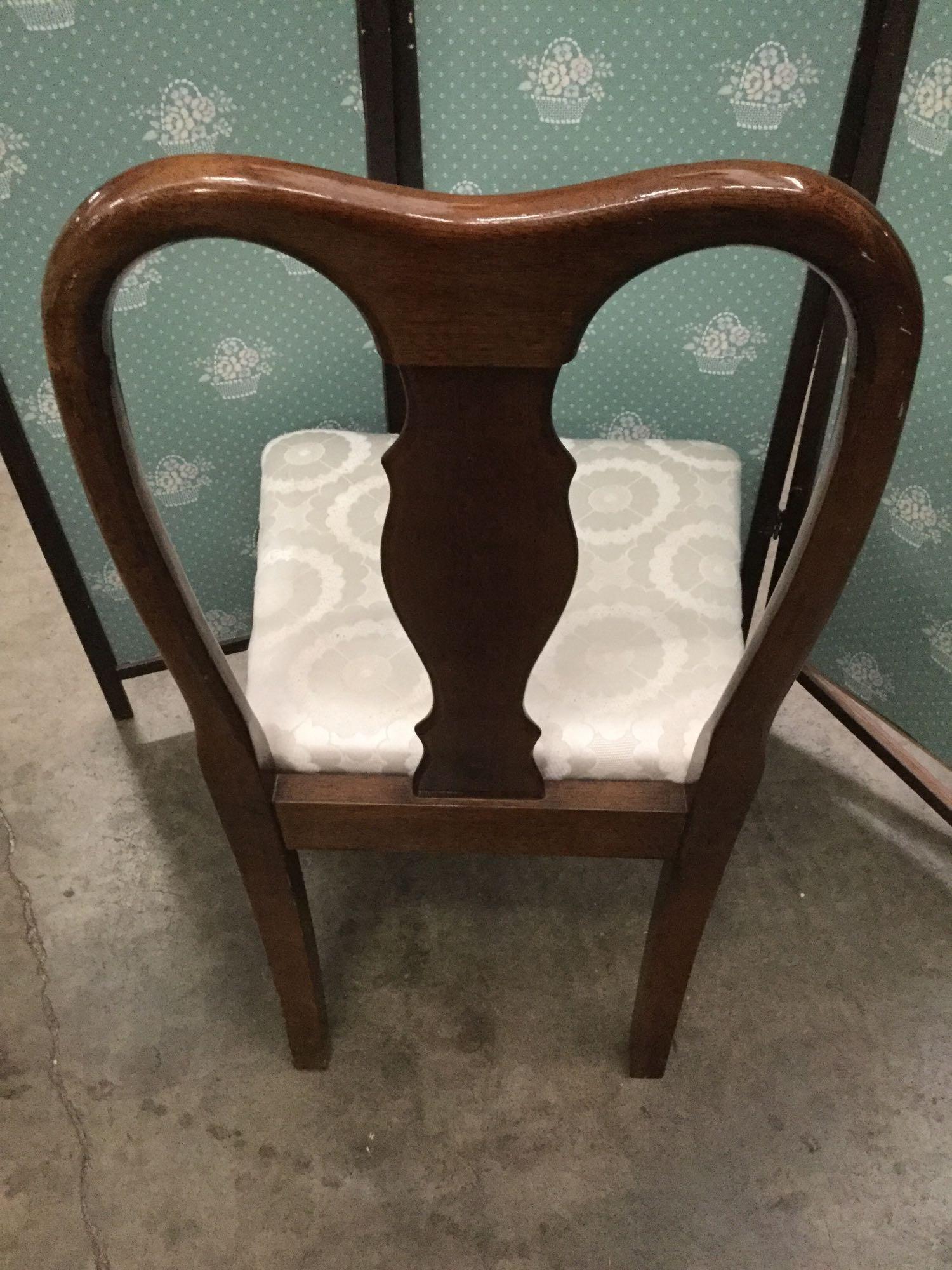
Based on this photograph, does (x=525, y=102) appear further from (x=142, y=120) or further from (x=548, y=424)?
(x=548, y=424)

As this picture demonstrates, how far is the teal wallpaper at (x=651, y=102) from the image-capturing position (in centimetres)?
88

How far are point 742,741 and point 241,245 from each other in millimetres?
739

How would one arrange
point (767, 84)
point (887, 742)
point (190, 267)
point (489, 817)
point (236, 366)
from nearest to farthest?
1. point (489, 817)
2. point (767, 84)
3. point (190, 267)
4. point (236, 366)
5. point (887, 742)

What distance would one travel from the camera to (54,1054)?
3.68 feet

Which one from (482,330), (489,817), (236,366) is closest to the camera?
(482,330)

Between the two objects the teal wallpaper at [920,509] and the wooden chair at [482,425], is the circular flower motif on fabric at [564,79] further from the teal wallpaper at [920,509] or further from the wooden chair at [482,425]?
the wooden chair at [482,425]

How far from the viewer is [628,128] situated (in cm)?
94

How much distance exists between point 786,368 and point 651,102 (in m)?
0.33

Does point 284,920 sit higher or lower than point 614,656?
lower

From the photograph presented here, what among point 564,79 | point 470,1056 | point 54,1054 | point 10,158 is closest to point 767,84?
point 564,79

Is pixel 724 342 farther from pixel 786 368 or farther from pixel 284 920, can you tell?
pixel 284 920

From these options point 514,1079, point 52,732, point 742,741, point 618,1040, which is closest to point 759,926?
point 618,1040

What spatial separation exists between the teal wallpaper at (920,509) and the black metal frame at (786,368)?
3cm

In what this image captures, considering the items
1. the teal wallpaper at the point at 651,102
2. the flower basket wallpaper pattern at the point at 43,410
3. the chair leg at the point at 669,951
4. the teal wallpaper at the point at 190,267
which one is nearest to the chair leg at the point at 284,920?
the chair leg at the point at 669,951
